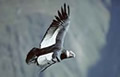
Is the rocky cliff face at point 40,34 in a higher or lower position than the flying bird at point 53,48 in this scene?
higher

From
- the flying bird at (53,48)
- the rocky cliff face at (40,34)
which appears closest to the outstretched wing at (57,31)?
the flying bird at (53,48)

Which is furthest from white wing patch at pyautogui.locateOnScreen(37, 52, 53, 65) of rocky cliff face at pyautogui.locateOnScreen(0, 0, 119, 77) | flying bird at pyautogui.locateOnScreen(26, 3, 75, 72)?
rocky cliff face at pyautogui.locateOnScreen(0, 0, 119, 77)

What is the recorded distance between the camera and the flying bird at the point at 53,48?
1.12 m

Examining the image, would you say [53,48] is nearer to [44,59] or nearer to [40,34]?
[44,59]

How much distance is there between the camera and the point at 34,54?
1143 mm

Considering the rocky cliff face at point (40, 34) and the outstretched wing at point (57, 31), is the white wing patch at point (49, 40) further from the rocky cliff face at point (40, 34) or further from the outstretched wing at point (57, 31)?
the rocky cliff face at point (40, 34)

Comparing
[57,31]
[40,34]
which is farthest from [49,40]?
[40,34]

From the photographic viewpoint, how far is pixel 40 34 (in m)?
2.53

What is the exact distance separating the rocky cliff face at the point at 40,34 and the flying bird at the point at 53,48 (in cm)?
133

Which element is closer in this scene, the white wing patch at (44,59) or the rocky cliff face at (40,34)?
the white wing patch at (44,59)

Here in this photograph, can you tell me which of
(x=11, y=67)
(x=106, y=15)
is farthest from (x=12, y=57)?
(x=106, y=15)

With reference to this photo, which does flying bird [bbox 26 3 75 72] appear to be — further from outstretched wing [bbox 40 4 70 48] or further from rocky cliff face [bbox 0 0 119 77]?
rocky cliff face [bbox 0 0 119 77]

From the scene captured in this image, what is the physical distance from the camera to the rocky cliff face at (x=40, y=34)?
8.27ft

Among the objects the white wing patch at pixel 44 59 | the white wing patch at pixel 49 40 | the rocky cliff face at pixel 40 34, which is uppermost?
the rocky cliff face at pixel 40 34
